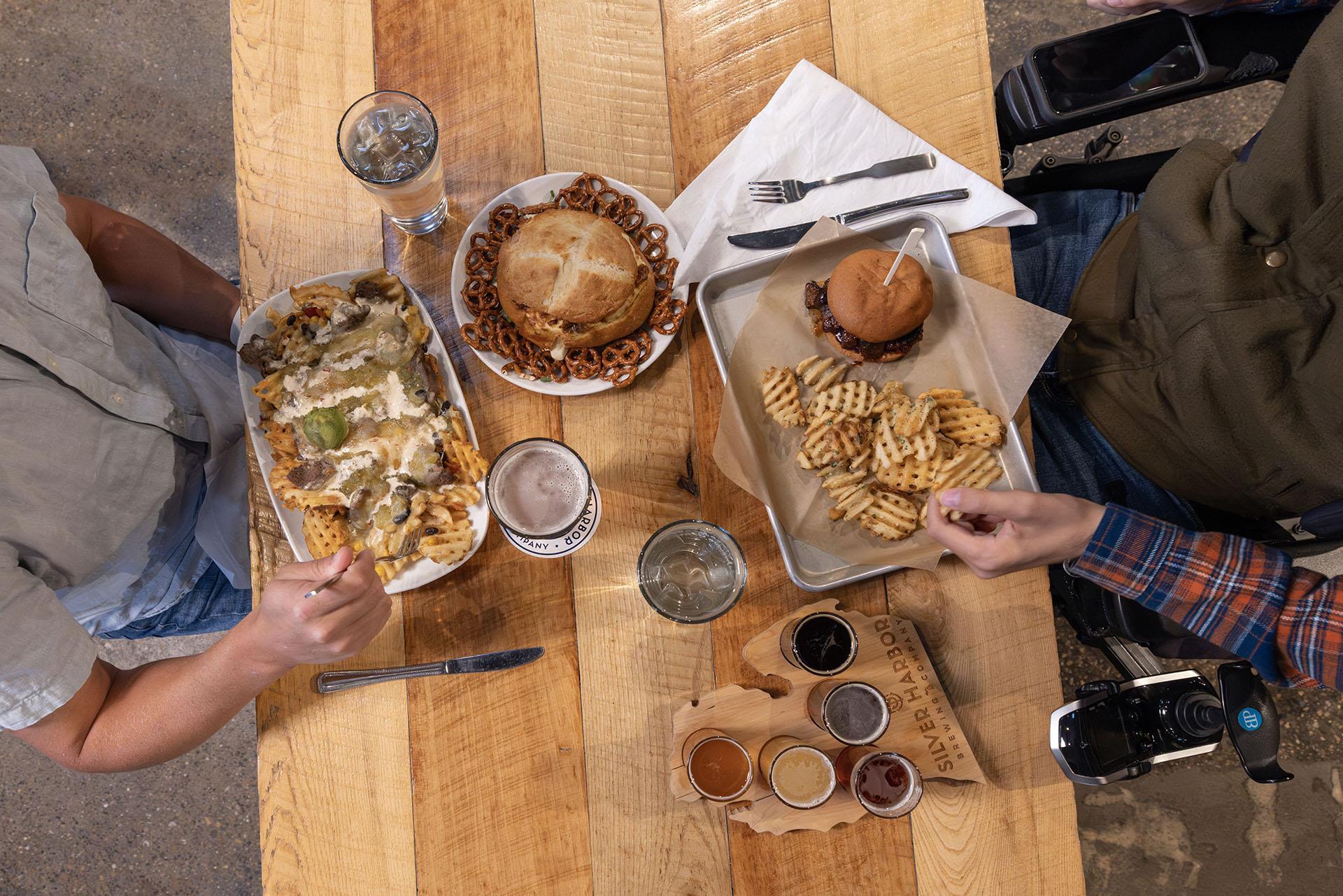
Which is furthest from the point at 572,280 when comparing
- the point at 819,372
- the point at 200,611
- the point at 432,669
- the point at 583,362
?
the point at 200,611

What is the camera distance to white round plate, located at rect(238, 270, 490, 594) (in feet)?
4.69

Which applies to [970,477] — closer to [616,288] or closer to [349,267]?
[616,288]

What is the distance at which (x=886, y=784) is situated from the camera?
4.57ft

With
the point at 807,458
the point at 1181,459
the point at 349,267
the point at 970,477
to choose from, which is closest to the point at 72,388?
the point at 349,267

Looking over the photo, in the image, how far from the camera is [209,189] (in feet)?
9.12

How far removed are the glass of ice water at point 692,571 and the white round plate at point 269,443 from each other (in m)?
0.32

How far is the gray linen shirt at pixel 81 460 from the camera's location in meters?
1.27

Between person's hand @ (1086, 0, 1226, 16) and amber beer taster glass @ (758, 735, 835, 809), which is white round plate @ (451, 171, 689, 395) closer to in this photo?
amber beer taster glass @ (758, 735, 835, 809)

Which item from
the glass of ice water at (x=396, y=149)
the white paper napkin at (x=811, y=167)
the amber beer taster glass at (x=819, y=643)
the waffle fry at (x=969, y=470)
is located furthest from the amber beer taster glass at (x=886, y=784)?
the glass of ice water at (x=396, y=149)

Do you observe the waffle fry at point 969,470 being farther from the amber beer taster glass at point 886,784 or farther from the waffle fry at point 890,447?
the amber beer taster glass at point 886,784

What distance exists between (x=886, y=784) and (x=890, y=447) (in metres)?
0.60

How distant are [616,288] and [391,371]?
44 cm

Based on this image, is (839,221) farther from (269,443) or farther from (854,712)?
(269,443)

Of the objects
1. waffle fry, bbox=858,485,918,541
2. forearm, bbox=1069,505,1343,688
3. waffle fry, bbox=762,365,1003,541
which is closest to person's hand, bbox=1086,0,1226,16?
waffle fry, bbox=762,365,1003,541
